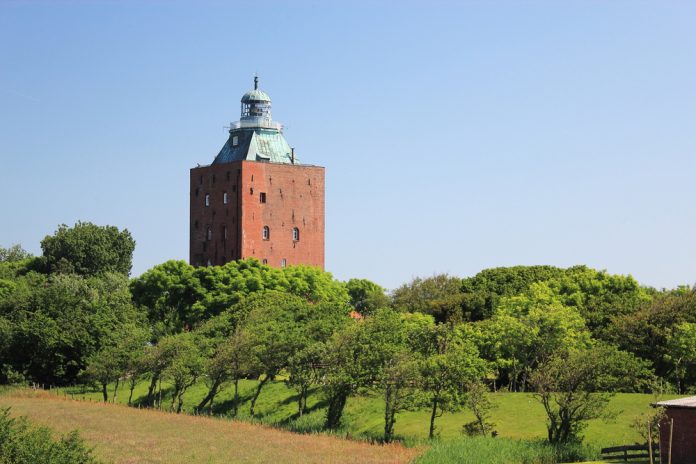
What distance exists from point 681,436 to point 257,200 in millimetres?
89285

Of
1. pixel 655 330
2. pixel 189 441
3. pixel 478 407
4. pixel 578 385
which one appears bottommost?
pixel 189 441

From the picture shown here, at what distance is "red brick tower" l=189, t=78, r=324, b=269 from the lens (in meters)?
134

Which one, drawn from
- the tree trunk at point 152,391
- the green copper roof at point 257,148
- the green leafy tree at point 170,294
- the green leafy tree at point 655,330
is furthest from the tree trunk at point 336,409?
the green copper roof at point 257,148

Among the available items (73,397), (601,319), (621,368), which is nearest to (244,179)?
(73,397)

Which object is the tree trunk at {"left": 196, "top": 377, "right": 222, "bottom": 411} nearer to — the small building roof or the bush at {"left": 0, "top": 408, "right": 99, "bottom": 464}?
the bush at {"left": 0, "top": 408, "right": 99, "bottom": 464}

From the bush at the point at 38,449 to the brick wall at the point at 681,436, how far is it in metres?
22.1

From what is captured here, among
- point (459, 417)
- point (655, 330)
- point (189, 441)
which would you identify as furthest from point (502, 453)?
point (655, 330)

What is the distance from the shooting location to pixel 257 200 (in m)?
135

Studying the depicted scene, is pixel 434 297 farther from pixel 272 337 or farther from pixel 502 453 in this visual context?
pixel 502 453

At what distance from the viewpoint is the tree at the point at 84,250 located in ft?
454

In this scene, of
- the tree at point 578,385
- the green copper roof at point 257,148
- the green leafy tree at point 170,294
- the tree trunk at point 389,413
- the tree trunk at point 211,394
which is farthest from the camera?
the green copper roof at point 257,148

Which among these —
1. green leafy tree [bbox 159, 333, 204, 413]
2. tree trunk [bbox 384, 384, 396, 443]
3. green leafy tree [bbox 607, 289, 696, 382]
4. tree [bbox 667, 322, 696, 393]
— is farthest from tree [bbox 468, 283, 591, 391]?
green leafy tree [bbox 159, 333, 204, 413]

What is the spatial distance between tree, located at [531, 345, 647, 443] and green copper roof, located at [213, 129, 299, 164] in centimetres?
8116

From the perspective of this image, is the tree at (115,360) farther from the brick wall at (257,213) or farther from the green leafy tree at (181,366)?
the brick wall at (257,213)
